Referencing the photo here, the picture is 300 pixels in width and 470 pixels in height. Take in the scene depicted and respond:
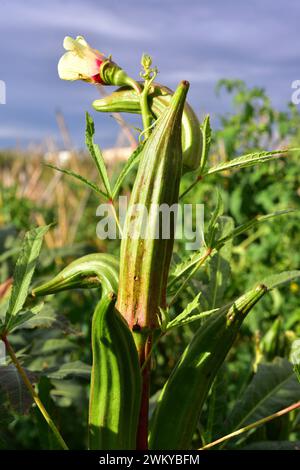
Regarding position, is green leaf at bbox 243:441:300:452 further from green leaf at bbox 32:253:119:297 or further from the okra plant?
green leaf at bbox 32:253:119:297

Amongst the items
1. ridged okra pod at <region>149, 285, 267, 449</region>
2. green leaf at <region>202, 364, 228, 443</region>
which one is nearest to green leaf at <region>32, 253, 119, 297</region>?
ridged okra pod at <region>149, 285, 267, 449</region>

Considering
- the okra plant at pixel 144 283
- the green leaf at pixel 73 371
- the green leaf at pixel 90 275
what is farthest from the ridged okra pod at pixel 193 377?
the green leaf at pixel 73 371

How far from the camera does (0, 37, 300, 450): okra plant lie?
0.71m

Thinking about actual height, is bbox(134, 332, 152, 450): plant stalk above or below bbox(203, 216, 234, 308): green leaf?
below

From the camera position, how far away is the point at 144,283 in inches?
28.5

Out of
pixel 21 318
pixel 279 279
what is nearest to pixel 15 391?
pixel 21 318

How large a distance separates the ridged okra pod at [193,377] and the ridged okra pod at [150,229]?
0.08m

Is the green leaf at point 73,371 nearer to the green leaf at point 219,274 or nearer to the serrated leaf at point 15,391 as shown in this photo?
the serrated leaf at point 15,391

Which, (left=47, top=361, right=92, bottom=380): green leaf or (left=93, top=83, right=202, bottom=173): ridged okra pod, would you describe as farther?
(left=47, top=361, right=92, bottom=380): green leaf

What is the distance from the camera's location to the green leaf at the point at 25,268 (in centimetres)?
78

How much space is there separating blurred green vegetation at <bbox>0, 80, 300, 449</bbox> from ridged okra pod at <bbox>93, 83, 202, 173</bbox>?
55 millimetres
